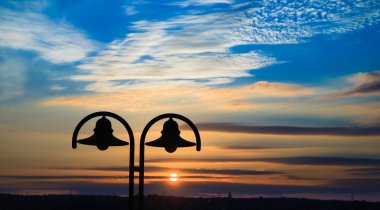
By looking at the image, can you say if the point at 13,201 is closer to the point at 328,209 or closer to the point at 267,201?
the point at 267,201

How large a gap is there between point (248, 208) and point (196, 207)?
7.51 meters

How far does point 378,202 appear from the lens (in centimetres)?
6738

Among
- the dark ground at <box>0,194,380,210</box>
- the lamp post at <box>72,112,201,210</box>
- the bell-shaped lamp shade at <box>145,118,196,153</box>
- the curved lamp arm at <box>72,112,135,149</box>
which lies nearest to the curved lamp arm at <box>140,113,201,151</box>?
the lamp post at <box>72,112,201,210</box>

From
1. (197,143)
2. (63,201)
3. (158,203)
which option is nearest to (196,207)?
(158,203)

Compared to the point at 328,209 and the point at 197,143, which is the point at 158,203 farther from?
the point at 197,143

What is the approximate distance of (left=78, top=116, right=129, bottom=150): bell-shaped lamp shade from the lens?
14.1 meters

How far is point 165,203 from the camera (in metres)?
88.1

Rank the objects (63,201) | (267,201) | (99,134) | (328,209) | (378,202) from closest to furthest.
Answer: (99,134) → (378,202) → (328,209) → (267,201) → (63,201)

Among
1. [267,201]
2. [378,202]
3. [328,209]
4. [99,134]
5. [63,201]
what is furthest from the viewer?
[63,201]

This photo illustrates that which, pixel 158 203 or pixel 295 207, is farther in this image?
pixel 158 203

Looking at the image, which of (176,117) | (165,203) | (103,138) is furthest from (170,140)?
(165,203)

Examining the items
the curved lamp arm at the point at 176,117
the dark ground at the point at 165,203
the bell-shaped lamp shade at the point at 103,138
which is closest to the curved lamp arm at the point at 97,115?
the bell-shaped lamp shade at the point at 103,138

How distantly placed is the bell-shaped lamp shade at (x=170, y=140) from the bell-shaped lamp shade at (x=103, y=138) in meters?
0.77

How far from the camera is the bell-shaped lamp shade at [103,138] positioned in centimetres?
1405
